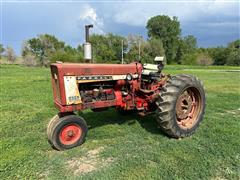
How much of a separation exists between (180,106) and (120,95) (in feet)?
3.99

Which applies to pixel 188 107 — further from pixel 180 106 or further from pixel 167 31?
pixel 167 31

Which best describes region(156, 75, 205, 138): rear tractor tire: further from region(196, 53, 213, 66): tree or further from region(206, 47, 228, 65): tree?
region(206, 47, 228, 65): tree

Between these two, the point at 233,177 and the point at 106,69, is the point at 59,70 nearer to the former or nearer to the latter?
the point at 106,69

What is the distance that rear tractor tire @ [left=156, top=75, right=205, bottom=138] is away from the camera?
4348mm

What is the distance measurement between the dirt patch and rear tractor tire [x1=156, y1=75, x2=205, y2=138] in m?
1.31

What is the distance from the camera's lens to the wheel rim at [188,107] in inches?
186

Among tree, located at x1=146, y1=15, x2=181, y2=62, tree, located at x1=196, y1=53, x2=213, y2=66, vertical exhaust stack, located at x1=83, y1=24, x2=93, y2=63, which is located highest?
tree, located at x1=146, y1=15, x2=181, y2=62

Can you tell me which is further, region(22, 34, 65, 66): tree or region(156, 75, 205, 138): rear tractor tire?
region(22, 34, 65, 66): tree

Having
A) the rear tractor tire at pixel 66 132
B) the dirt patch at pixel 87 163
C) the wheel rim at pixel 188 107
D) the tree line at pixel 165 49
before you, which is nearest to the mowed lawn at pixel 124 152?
the dirt patch at pixel 87 163

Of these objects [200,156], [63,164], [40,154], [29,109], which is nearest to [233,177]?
[200,156]

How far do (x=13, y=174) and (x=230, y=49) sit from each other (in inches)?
2583

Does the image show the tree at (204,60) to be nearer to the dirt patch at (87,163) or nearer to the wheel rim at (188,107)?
the wheel rim at (188,107)

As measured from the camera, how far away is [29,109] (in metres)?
7.05

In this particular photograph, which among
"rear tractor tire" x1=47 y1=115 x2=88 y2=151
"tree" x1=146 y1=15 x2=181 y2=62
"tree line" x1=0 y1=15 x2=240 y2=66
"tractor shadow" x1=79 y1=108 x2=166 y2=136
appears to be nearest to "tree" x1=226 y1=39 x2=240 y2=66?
"tree line" x1=0 y1=15 x2=240 y2=66
